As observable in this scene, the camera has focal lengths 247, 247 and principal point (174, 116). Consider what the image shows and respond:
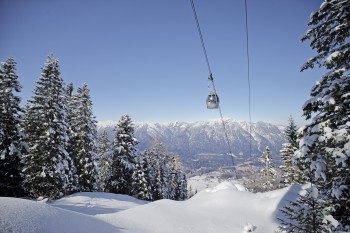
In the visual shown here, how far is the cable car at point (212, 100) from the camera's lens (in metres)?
11.2

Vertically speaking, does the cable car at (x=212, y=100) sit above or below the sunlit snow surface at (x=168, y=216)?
above

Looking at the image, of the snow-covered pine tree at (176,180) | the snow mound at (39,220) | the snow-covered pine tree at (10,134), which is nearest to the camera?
the snow mound at (39,220)

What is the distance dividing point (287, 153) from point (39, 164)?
2878 centimetres

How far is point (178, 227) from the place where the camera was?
7.43 m

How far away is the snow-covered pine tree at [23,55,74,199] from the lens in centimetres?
2225

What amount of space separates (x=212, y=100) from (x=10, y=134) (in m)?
19.8

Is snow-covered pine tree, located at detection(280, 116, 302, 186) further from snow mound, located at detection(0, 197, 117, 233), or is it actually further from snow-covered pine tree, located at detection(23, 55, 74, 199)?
snow mound, located at detection(0, 197, 117, 233)

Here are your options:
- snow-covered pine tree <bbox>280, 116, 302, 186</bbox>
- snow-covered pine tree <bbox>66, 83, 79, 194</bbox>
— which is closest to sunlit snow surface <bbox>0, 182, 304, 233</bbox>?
snow-covered pine tree <bbox>66, 83, 79, 194</bbox>

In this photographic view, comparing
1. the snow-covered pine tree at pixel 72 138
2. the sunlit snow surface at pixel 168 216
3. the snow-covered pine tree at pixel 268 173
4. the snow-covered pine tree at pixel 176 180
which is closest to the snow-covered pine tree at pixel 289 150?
the snow-covered pine tree at pixel 268 173

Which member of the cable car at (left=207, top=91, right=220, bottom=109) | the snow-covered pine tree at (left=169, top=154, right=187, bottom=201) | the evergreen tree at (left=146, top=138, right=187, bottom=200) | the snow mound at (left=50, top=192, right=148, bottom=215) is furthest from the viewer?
the snow-covered pine tree at (left=169, top=154, right=187, bottom=201)

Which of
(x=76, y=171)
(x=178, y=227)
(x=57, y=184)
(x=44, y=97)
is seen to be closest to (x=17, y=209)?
(x=178, y=227)

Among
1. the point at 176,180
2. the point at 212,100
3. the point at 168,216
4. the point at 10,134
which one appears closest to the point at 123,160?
the point at 10,134

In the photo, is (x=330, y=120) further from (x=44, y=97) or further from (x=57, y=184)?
(x=44, y=97)

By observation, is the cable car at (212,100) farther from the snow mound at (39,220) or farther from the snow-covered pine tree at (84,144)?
the snow-covered pine tree at (84,144)
